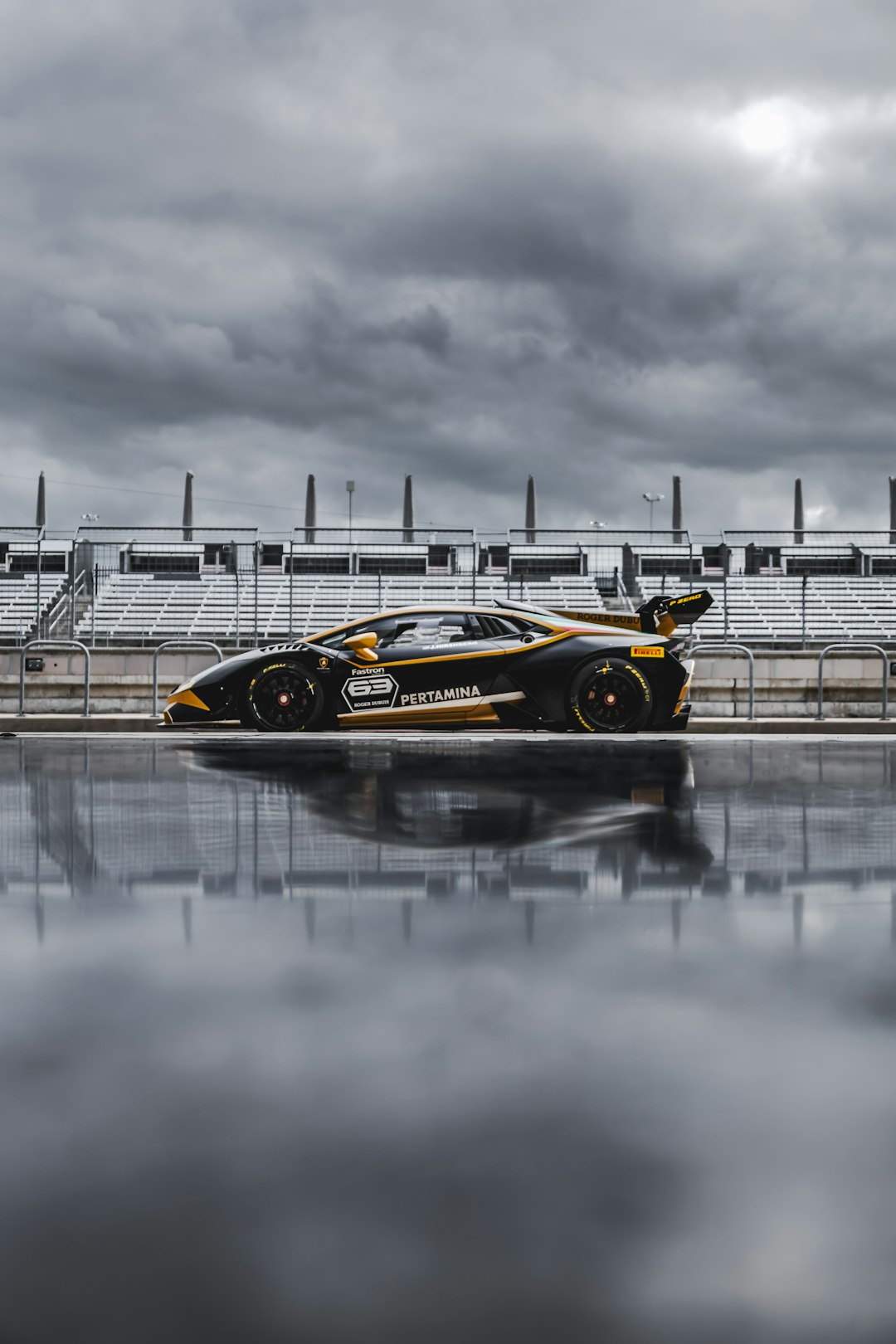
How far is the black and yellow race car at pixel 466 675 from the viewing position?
34.9 feet

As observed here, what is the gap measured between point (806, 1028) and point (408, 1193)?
1324mm

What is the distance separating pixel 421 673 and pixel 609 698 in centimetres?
187

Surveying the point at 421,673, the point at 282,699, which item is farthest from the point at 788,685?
the point at 282,699

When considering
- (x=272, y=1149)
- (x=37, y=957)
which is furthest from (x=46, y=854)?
(x=272, y=1149)

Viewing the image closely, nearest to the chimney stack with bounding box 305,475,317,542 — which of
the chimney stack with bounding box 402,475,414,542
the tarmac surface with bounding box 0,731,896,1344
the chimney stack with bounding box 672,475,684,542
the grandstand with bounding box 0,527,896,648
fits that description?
the chimney stack with bounding box 402,475,414,542

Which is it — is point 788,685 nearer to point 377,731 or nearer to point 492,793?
point 377,731

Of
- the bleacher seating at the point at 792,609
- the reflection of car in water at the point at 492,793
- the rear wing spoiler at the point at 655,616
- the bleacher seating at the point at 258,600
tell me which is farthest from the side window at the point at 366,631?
the bleacher seating at the point at 792,609

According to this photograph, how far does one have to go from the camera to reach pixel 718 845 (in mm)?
5512

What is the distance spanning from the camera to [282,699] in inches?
440

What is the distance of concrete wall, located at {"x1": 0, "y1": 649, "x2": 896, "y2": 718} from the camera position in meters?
16.0

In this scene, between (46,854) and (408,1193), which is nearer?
(408,1193)

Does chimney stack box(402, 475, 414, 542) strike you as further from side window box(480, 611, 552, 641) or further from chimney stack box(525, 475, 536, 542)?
side window box(480, 611, 552, 641)

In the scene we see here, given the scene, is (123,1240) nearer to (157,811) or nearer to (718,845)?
(718,845)

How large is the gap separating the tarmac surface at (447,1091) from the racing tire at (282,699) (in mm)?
5663
